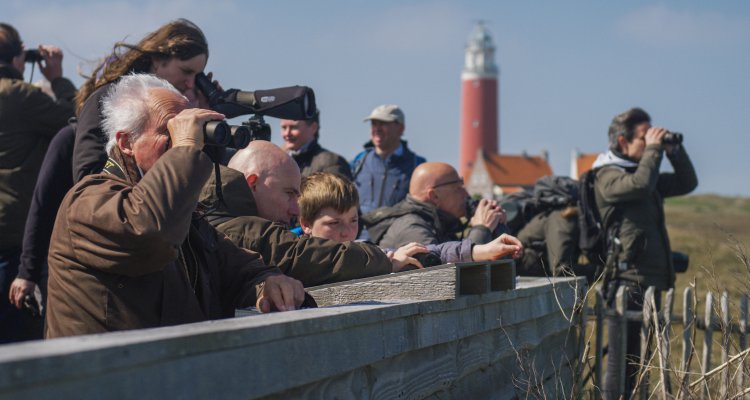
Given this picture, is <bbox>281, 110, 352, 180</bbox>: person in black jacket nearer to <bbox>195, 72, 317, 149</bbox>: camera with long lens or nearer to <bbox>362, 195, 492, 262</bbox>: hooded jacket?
<bbox>362, 195, 492, 262</bbox>: hooded jacket

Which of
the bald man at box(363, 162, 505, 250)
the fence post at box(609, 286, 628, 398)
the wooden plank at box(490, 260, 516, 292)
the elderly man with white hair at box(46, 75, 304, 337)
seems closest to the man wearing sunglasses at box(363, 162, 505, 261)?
the bald man at box(363, 162, 505, 250)

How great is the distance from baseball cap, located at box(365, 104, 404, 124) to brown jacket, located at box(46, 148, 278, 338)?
4.79 meters

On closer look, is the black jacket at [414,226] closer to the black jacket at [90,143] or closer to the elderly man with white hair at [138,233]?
the black jacket at [90,143]

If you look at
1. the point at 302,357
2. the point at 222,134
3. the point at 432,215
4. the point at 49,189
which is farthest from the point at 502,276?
the point at 49,189

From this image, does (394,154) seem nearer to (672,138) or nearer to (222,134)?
(672,138)

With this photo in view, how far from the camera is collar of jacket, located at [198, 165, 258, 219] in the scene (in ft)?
12.9

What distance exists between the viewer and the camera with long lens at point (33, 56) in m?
6.00

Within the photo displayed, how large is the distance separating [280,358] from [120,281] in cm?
58

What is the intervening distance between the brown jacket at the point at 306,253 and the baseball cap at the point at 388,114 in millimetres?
3813

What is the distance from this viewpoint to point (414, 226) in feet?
17.9

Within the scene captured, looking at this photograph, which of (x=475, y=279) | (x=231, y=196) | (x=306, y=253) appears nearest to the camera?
(x=306, y=253)

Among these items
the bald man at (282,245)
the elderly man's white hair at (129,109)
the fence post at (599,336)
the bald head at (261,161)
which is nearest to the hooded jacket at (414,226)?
the bald head at (261,161)

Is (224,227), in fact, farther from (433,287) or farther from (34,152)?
(34,152)

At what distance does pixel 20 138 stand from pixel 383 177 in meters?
Result: 2.75
